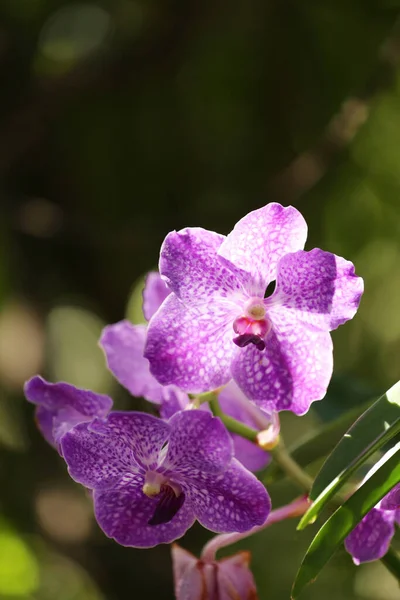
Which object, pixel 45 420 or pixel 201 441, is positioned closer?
pixel 201 441

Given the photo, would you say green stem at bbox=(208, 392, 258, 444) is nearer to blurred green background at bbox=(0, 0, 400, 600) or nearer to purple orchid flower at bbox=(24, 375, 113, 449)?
purple orchid flower at bbox=(24, 375, 113, 449)

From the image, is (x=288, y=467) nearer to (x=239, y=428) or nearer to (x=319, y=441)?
(x=239, y=428)

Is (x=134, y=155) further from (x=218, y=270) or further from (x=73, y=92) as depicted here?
(x=218, y=270)

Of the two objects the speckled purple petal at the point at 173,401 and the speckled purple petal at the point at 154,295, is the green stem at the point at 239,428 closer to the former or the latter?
the speckled purple petal at the point at 173,401

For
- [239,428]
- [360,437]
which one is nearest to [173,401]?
[239,428]

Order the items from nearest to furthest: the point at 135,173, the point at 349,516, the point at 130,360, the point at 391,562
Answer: the point at 349,516
the point at 391,562
the point at 130,360
the point at 135,173

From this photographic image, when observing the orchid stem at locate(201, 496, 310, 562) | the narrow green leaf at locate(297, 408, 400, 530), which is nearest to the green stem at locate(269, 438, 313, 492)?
the orchid stem at locate(201, 496, 310, 562)

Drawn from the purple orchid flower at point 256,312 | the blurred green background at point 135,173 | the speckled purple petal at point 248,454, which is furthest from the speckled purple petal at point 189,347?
the blurred green background at point 135,173
